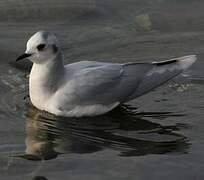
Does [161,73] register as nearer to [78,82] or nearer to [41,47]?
[78,82]

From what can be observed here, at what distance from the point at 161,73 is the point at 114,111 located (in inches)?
25.0

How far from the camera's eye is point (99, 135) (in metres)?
6.62

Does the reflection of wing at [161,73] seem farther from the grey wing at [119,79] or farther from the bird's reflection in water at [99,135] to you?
the bird's reflection in water at [99,135]

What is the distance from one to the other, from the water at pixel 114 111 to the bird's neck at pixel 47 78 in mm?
189

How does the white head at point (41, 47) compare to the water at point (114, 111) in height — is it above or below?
above

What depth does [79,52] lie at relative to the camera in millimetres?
8742

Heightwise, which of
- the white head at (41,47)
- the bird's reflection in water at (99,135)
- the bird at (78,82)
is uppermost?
the white head at (41,47)

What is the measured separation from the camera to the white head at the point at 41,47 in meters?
6.95

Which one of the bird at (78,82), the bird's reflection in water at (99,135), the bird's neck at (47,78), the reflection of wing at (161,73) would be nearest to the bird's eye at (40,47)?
the bird at (78,82)

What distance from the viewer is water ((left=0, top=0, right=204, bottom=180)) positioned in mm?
5988

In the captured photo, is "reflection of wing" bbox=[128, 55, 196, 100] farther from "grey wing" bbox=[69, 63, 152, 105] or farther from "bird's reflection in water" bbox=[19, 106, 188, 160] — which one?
"bird's reflection in water" bbox=[19, 106, 188, 160]

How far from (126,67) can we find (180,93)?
69 cm

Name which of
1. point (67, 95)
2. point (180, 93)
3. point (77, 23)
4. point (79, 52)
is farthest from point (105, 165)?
point (77, 23)

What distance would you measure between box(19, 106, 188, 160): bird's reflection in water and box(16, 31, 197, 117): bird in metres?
0.12
